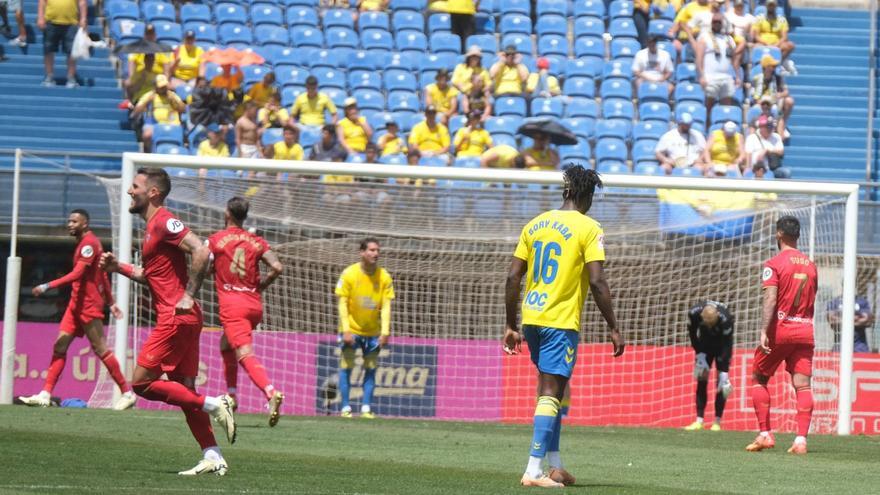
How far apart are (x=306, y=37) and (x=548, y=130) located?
616 centimetres

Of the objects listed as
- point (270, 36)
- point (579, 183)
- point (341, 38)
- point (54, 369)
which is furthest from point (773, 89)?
point (579, 183)

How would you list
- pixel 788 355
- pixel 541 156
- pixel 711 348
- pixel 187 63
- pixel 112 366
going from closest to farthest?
pixel 788 355 < pixel 112 366 < pixel 711 348 < pixel 541 156 < pixel 187 63

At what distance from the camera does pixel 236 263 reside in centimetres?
1487

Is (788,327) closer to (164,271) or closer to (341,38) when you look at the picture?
(164,271)

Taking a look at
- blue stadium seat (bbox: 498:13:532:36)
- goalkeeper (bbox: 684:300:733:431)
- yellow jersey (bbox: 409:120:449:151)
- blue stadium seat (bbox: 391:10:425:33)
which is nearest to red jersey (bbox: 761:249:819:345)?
goalkeeper (bbox: 684:300:733:431)

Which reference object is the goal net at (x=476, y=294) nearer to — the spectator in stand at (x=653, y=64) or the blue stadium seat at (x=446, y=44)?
the spectator in stand at (x=653, y=64)

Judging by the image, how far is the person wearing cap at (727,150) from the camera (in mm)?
22828

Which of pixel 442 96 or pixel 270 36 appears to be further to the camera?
pixel 270 36

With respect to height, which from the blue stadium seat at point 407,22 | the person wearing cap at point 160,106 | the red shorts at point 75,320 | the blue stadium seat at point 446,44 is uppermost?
the blue stadium seat at point 407,22

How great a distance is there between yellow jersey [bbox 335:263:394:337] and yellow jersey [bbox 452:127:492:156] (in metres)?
5.05

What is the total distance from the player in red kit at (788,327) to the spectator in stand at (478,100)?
10.7 metres

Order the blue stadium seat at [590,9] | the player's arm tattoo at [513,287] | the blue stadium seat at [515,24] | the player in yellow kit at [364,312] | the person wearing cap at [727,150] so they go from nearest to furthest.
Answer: the player's arm tattoo at [513,287] → the player in yellow kit at [364,312] → the person wearing cap at [727,150] → the blue stadium seat at [515,24] → the blue stadium seat at [590,9]

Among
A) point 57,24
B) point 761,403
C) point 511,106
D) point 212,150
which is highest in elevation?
point 57,24

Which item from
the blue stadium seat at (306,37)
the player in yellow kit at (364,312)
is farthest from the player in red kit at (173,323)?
the blue stadium seat at (306,37)
